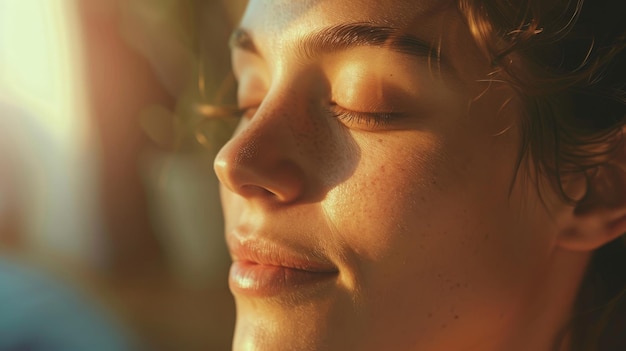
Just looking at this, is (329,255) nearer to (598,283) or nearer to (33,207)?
(598,283)

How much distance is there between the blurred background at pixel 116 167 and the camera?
4.61 feet

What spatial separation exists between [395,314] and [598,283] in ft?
1.15

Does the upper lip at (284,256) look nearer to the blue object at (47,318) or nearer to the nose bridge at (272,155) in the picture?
the nose bridge at (272,155)

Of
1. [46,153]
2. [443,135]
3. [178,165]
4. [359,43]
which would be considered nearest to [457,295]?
[443,135]

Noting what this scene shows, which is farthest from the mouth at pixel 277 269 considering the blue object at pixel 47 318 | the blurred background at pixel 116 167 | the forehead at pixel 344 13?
the blue object at pixel 47 318

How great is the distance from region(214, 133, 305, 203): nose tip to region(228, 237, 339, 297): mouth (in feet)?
0.20

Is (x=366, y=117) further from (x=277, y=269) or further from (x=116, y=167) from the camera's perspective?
(x=116, y=167)

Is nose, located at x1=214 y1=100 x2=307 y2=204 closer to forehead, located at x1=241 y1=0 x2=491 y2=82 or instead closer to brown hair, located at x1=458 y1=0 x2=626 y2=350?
forehead, located at x1=241 y1=0 x2=491 y2=82

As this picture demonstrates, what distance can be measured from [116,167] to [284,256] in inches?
35.0

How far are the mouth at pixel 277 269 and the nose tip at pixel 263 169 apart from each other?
6 centimetres

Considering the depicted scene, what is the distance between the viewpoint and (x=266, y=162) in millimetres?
750

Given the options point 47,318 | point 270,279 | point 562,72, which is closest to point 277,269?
point 270,279

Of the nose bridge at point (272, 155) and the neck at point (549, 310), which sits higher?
the nose bridge at point (272, 155)

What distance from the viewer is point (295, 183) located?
2.44 ft
